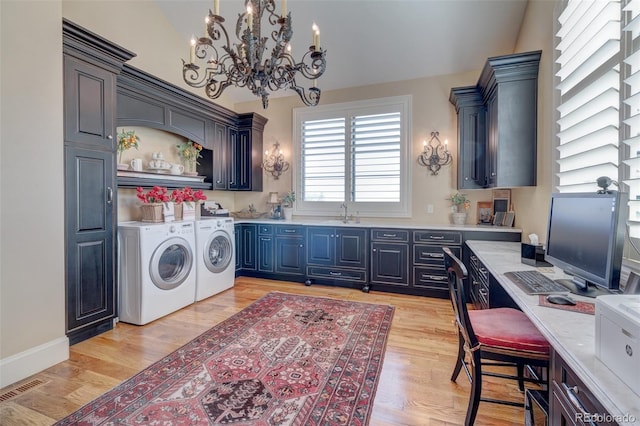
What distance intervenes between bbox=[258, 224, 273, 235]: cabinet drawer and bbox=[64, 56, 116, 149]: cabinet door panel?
2.25 m

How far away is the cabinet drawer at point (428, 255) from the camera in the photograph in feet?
12.3

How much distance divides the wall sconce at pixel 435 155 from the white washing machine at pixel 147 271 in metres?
3.44

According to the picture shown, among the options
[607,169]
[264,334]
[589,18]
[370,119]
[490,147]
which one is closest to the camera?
[607,169]

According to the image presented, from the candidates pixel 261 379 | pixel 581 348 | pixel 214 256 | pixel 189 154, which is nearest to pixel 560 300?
pixel 581 348

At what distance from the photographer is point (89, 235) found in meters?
2.64

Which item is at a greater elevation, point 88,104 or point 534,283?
point 88,104

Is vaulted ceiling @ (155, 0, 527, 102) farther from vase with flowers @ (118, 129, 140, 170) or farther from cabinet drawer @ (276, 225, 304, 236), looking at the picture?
cabinet drawer @ (276, 225, 304, 236)

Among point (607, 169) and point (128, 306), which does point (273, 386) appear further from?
point (607, 169)

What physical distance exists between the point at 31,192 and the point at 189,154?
2.22 m

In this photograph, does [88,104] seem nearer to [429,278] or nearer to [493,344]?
[493,344]

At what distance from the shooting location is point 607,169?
1.74 meters

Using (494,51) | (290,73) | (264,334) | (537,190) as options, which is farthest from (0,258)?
(494,51)

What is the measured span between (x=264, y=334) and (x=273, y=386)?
0.78 m

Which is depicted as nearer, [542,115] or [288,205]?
[542,115]
